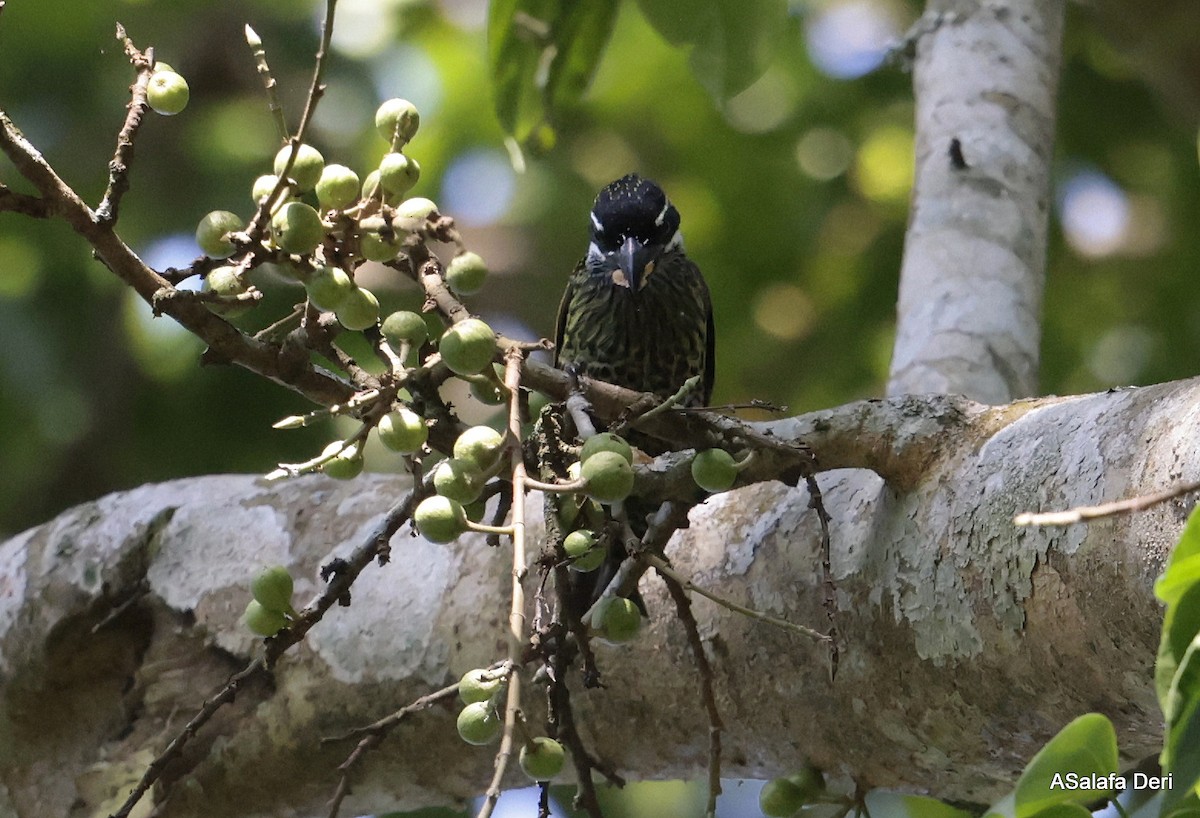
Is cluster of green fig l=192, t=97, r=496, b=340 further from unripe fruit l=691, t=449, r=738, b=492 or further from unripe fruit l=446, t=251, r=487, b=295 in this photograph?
unripe fruit l=691, t=449, r=738, b=492

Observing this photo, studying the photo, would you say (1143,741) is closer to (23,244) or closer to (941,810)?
(941,810)

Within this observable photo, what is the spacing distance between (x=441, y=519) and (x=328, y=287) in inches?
9.4

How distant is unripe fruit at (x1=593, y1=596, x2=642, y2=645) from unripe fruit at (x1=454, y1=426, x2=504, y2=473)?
22 centimetres

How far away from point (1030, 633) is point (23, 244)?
323cm

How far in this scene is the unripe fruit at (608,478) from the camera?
105 centimetres

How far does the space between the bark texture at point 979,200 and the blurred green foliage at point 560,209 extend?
3.75 ft

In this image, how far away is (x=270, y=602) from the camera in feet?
4.00

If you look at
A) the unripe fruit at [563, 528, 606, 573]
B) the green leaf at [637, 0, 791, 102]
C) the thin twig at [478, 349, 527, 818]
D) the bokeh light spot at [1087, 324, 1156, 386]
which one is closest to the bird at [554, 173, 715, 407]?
the green leaf at [637, 0, 791, 102]

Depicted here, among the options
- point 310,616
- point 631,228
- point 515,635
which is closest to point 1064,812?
point 515,635

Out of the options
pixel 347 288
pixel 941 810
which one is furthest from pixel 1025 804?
pixel 941 810

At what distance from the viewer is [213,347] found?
4.17 feet

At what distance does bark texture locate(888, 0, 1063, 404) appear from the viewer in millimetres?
2279

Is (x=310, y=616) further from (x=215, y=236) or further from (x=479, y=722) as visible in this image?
(x=215, y=236)

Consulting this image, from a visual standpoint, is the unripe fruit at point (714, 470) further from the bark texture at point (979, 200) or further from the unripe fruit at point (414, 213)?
the bark texture at point (979, 200)
